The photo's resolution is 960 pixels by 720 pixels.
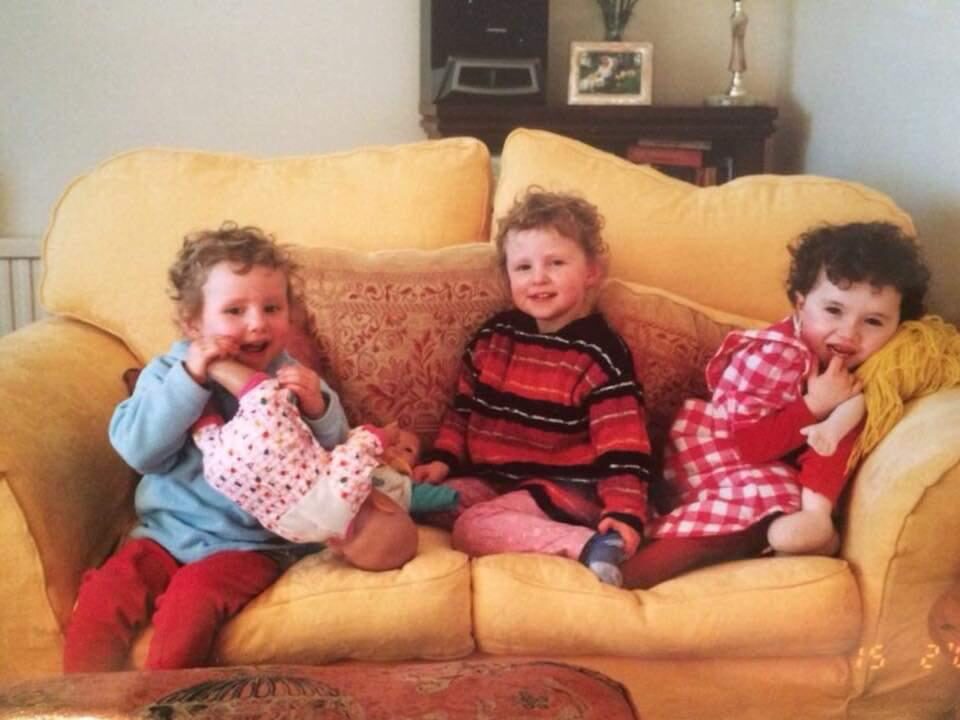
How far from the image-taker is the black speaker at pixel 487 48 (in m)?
2.53

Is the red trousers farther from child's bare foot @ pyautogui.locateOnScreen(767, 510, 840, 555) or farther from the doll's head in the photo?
child's bare foot @ pyautogui.locateOnScreen(767, 510, 840, 555)

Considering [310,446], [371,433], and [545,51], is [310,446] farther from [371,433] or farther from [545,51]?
[545,51]

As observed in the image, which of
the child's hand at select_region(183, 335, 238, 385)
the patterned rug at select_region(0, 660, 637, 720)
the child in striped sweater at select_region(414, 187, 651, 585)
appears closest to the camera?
the patterned rug at select_region(0, 660, 637, 720)

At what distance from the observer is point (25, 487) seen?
4.55ft

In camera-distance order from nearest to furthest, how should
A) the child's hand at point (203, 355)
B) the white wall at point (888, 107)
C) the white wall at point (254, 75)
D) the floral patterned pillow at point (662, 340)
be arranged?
1. the child's hand at point (203, 355)
2. the floral patterned pillow at point (662, 340)
3. the white wall at point (888, 107)
4. the white wall at point (254, 75)

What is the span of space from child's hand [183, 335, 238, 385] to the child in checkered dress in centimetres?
70

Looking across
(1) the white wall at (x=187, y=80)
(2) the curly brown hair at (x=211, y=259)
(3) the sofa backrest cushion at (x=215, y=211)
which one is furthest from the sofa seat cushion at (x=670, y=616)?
(1) the white wall at (x=187, y=80)

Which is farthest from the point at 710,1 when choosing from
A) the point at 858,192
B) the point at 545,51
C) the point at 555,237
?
the point at 555,237

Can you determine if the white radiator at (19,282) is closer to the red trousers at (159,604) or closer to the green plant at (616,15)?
the red trousers at (159,604)

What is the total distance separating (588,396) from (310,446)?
0.52 metres

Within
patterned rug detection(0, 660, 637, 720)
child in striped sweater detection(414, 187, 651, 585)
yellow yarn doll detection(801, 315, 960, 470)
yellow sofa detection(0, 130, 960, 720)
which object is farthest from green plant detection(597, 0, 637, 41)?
patterned rug detection(0, 660, 637, 720)

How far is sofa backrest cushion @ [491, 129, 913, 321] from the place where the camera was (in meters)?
1.89

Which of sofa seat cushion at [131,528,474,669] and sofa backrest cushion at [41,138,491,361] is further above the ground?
sofa backrest cushion at [41,138,491,361]

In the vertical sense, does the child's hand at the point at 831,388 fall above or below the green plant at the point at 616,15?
below
